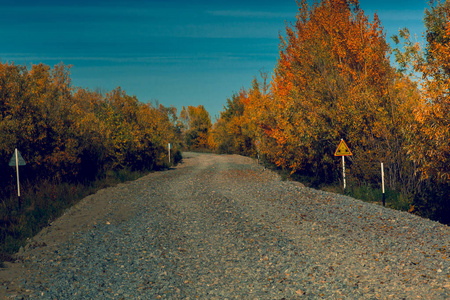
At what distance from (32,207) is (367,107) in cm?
1377

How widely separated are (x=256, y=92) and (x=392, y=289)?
138ft

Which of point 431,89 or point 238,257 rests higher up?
point 431,89

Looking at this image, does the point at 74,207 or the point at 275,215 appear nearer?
the point at 275,215

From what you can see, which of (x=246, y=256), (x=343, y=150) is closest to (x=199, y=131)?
(x=343, y=150)

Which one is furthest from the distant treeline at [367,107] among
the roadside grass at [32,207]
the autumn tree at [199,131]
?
the autumn tree at [199,131]

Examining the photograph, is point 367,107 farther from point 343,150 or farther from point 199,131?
point 199,131

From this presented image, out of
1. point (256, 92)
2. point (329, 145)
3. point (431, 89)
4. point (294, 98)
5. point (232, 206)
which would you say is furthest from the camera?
point (256, 92)

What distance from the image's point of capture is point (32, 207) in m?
13.1

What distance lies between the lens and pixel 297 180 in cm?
2184

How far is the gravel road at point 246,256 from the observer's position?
5.68 m

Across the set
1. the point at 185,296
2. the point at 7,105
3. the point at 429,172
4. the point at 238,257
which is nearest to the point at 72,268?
the point at 185,296

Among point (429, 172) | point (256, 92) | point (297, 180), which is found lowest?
point (297, 180)

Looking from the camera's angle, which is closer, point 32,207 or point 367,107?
point 32,207

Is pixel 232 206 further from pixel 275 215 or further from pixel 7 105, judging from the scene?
pixel 7 105
